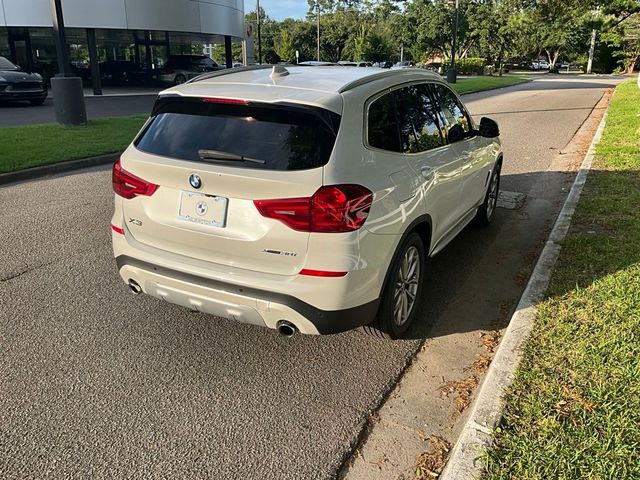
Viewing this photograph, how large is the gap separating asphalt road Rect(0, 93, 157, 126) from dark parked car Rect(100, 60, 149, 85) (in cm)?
1273

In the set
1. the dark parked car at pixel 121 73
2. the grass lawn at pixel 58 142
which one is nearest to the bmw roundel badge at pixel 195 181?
the grass lawn at pixel 58 142

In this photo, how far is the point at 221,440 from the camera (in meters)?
2.88

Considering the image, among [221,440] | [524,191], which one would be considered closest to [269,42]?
[524,191]

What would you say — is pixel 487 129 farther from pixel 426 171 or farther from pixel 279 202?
pixel 279 202

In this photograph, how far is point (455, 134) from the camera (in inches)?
179

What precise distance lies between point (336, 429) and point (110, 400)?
4.24 ft

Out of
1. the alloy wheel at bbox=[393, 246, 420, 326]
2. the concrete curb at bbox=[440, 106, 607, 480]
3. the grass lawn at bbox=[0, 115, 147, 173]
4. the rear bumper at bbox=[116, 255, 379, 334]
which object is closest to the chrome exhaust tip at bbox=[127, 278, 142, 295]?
the rear bumper at bbox=[116, 255, 379, 334]

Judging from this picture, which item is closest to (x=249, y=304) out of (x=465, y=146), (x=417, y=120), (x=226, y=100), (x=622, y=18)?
(x=226, y=100)

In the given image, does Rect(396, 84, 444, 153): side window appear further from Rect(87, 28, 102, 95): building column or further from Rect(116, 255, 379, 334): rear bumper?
Rect(87, 28, 102, 95): building column

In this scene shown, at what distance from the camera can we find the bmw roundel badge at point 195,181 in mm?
3170

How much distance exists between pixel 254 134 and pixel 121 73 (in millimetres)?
34505

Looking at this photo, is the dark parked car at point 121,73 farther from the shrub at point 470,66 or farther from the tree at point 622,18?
the shrub at point 470,66

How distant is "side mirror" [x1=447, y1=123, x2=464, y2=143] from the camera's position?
4469 mm

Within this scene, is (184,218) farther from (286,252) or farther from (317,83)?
(317,83)
